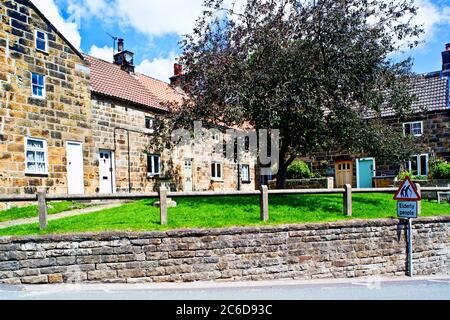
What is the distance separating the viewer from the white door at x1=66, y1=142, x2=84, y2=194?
1573 cm

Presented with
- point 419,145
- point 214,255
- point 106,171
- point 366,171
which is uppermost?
point 419,145

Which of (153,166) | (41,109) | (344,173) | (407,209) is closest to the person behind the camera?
(407,209)

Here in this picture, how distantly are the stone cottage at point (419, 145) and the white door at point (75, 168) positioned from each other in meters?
16.4

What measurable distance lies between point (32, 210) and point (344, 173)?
20235 mm

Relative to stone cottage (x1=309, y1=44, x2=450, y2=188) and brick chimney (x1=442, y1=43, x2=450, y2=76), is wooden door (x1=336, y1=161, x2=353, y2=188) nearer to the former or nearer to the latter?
stone cottage (x1=309, y1=44, x2=450, y2=188)

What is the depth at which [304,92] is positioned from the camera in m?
11.6

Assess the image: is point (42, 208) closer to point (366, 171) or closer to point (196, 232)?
point (196, 232)

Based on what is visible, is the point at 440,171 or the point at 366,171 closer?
the point at 440,171

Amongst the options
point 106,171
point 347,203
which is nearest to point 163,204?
point 347,203

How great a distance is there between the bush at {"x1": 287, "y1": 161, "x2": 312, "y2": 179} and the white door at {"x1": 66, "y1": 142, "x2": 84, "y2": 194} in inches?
578

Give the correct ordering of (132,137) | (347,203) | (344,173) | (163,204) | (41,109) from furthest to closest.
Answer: (344,173) < (132,137) < (41,109) < (347,203) < (163,204)

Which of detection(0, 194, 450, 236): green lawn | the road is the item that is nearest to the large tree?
detection(0, 194, 450, 236): green lawn

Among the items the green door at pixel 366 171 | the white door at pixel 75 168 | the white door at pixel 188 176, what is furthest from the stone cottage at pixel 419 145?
the white door at pixel 75 168

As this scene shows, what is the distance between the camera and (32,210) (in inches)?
507
